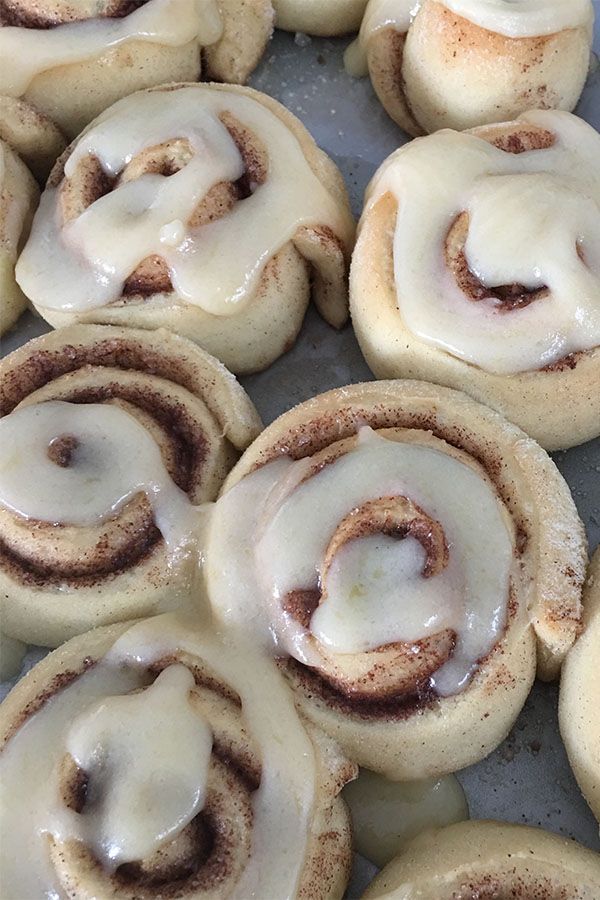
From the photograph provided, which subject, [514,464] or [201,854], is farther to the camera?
[514,464]

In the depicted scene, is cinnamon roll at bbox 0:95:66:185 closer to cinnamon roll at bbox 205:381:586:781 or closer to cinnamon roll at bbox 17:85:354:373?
cinnamon roll at bbox 17:85:354:373

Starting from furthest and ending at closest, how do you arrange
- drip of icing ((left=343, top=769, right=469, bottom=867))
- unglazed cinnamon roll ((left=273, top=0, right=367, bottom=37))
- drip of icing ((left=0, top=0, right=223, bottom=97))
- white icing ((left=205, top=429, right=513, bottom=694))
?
unglazed cinnamon roll ((left=273, top=0, right=367, bottom=37)), drip of icing ((left=0, top=0, right=223, bottom=97)), drip of icing ((left=343, top=769, right=469, bottom=867)), white icing ((left=205, top=429, right=513, bottom=694))

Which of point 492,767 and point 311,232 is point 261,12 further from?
point 492,767

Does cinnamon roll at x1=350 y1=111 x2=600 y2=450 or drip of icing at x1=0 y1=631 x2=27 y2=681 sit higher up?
cinnamon roll at x1=350 y1=111 x2=600 y2=450

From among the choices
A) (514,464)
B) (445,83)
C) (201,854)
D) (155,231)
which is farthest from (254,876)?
(445,83)

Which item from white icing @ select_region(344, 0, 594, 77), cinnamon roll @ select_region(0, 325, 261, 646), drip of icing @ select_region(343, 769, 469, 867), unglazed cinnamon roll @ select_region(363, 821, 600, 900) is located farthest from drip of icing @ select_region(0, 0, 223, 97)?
unglazed cinnamon roll @ select_region(363, 821, 600, 900)
